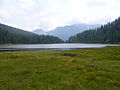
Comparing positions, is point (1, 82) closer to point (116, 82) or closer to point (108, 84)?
point (108, 84)

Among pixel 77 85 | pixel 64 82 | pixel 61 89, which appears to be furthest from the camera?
pixel 64 82

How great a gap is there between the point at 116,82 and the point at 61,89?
21.3ft

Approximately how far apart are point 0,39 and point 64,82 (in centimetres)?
18881

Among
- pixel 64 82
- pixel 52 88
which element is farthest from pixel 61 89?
pixel 64 82

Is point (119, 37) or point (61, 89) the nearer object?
point (61, 89)

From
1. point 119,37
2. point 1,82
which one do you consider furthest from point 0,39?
point 1,82

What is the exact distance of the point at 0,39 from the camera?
18362 centimetres

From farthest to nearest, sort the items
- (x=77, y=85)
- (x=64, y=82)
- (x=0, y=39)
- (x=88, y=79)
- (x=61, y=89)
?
1. (x=0, y=39)
2. (x=88, y=79)
3. (x=64, y=82)
4. (x=77, y=85)
5. (x=61, y=89)

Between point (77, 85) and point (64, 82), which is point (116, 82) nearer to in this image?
point (77, 85)

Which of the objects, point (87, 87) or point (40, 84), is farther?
point (40, 84)

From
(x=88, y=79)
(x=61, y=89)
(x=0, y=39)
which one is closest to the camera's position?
(x=61, y=89)

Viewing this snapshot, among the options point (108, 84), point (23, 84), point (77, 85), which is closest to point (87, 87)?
point (77, 85)

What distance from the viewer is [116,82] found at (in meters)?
14.8

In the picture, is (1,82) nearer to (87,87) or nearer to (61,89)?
(61,89)
